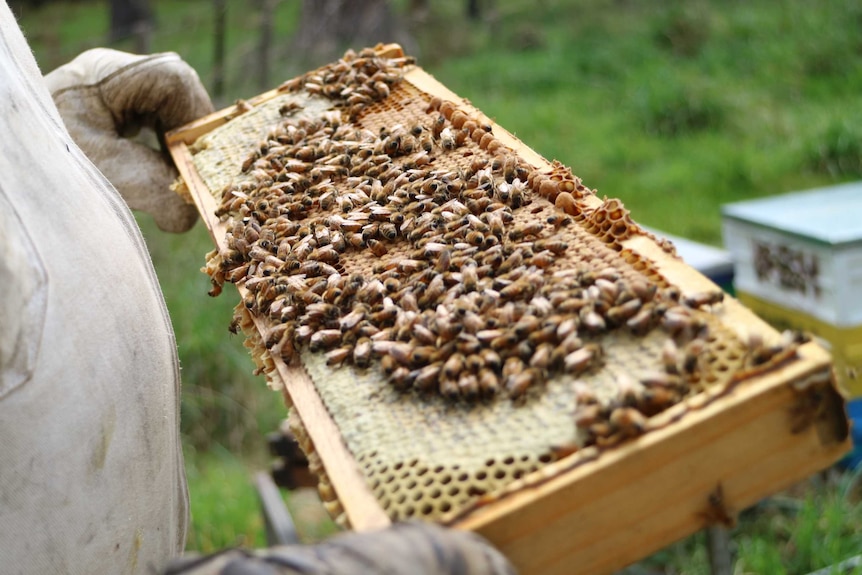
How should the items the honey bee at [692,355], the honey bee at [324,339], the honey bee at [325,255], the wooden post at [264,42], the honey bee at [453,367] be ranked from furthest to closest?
the wooden post at [264,42] < the honey bee at [325,255] < the honey bee at [324,339] < the honey bee at [453,367] < the honey bee at [692,355]

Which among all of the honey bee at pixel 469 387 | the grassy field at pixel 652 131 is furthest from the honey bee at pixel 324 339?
the grassy field at pixel 652 131

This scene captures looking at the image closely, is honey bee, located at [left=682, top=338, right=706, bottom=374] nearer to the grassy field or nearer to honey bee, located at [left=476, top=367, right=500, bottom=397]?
honey bee, located at [left=476, top=367, right=500, bottom=397]

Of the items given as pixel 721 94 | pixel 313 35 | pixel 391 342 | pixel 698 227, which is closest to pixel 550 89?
pixel 721 94

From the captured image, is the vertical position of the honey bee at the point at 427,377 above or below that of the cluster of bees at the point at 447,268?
below

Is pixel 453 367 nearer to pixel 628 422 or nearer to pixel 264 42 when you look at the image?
pixel 628 422

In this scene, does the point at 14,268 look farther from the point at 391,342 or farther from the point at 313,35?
the point at 313,35

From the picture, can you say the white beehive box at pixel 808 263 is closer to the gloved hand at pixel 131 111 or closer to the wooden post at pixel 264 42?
the gloved hand at pixel 131 111

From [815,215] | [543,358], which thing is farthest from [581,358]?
[815,215]

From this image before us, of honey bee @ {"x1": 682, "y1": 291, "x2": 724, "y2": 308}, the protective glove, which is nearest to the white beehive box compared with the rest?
honey bee @ {"x1": 682, "y1": 291, "x2": 724, "y2": 308}
